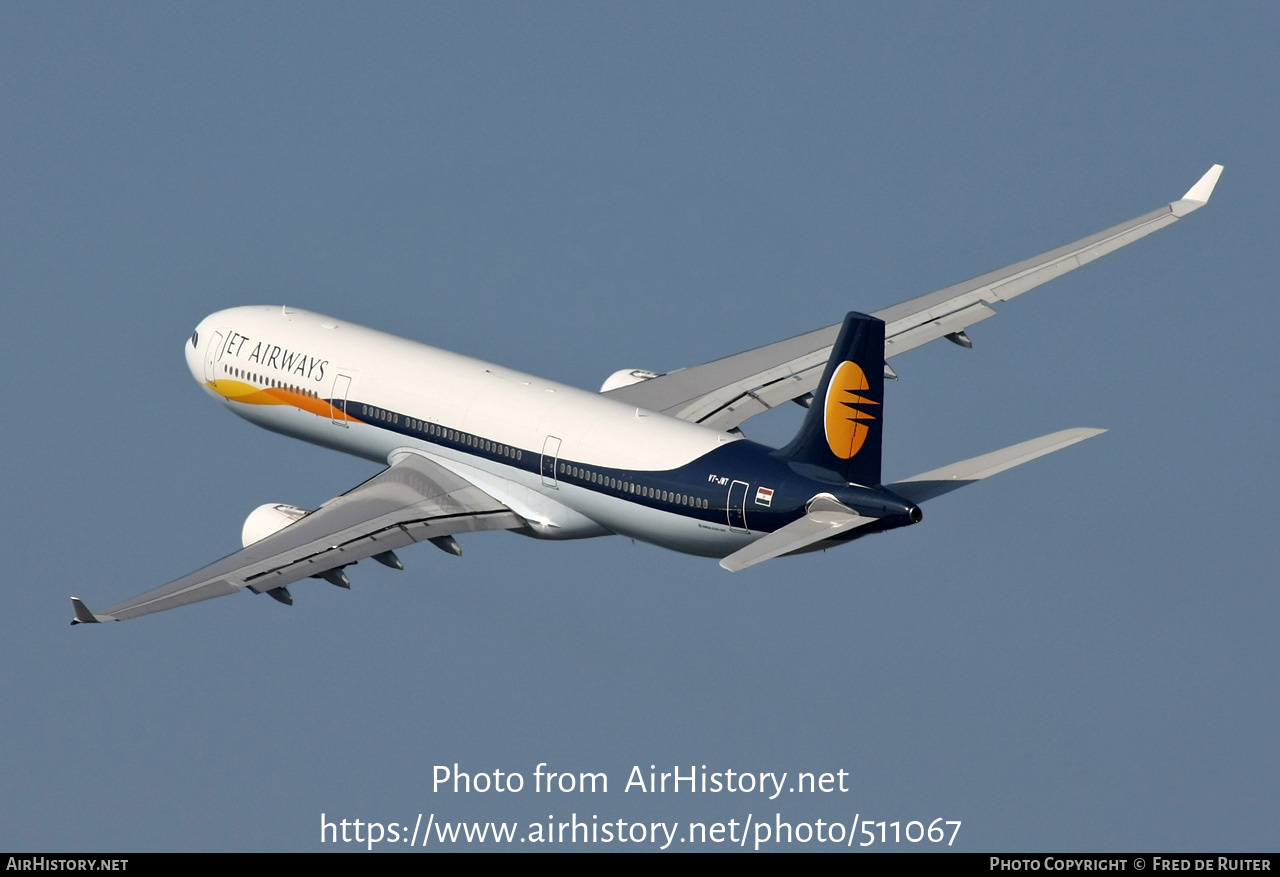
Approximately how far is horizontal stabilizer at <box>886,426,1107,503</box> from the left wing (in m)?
14.5

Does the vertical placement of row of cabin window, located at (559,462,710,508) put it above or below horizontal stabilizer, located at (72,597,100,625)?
above

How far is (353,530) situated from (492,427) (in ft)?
19.0

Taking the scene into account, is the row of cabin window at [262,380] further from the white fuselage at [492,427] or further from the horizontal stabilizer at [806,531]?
the horizontal stabilizer at [806,531]

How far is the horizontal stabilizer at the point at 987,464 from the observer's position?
→ 208 feet

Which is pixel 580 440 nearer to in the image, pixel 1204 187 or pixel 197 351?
pixel 197 351

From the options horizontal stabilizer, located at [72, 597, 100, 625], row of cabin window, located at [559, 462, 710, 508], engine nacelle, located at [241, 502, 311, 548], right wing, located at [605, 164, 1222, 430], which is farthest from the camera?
right wing, located at [605, 164, 1222, 430]

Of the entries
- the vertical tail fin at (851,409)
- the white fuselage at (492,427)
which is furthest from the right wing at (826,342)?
the vertical tail fin at (851,409)

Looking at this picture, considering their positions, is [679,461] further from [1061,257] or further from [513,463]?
[1061,257]

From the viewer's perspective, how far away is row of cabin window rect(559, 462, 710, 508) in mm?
68750

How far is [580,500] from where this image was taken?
7169 cm

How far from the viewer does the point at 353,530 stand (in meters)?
70.9

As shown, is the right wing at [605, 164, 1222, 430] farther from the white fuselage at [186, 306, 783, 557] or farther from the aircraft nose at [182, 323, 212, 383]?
the aircraft nose at [182, 323, 212, 383]

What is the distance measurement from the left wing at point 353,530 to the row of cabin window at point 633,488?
3.15 m

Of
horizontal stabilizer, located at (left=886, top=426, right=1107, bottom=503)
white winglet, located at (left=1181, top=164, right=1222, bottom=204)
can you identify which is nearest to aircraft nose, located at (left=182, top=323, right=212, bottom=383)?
horizontal stabilizer, located at (left=886, top=426, right=1107, bottom=503)
